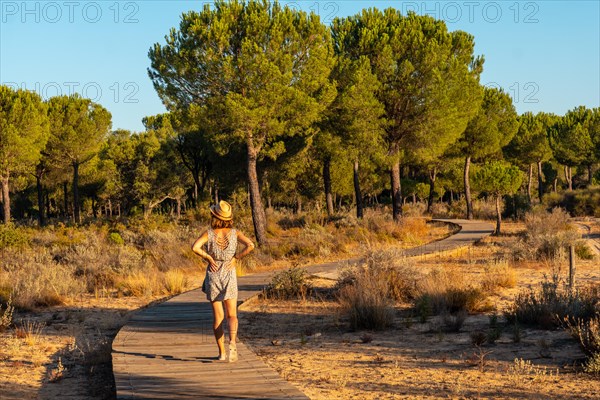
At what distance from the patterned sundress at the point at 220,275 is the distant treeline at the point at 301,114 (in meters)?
15.6

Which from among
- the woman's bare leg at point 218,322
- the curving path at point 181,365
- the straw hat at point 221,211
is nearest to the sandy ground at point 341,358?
the curving path at point 181,365

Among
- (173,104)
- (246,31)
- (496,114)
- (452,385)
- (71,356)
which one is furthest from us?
(496,114)

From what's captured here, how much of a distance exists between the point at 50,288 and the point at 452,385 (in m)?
10.4

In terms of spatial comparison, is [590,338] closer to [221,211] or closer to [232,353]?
[232,353]

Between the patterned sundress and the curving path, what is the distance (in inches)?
34.3

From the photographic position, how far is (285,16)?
24.1 m

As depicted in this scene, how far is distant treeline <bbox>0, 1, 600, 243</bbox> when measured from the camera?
24.0 meters

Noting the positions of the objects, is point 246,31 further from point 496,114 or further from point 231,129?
point 496,114

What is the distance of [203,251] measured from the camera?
7754mm

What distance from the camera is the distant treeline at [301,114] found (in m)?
24.0

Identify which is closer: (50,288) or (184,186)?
(50,288)

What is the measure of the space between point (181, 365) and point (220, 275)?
1.21m

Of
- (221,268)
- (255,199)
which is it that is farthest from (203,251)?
(255,199)

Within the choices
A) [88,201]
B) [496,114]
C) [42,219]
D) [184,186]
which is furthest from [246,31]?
[88,201]
